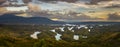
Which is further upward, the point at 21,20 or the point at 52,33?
the point at 21,20

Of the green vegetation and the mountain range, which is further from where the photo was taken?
the green vegetation

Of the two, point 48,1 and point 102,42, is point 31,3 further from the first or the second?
point 102,42

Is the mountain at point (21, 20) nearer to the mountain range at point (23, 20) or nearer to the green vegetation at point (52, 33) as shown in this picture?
the mountain range at point (23, 20)

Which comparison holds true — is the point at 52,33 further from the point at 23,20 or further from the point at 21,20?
the point at 21,20

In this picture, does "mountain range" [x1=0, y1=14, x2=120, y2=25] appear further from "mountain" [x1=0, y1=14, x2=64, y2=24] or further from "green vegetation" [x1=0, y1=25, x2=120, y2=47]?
"green vegetation" [x1=0, y1=25, x2=120, y2=47]

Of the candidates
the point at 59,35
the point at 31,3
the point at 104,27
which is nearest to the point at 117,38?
the point at 104,27

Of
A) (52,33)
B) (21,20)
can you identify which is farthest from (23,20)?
(52,33)

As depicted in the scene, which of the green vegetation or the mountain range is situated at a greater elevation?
the mountain range

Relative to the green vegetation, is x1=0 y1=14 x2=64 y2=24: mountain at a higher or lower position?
higher

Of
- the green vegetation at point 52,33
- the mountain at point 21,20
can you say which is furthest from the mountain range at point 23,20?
the green vegetation at point 52,33

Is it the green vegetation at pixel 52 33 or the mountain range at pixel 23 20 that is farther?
the green vegetation at pixel 52 33

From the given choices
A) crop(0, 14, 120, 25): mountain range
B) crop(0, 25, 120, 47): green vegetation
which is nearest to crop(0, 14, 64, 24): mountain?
crop(0, 14, 120, 25): mountain range
